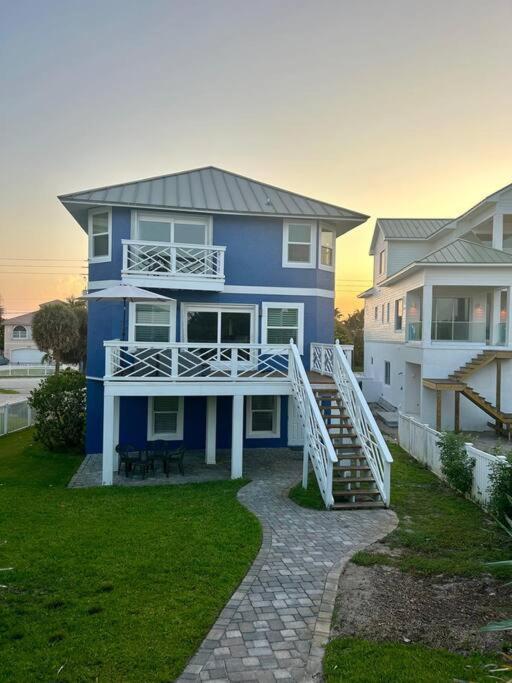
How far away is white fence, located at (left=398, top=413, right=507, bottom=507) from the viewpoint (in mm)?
9812

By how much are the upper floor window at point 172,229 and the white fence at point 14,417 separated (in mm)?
9820

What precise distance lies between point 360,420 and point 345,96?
528 inches

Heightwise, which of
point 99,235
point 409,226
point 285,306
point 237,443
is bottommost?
point 237,443

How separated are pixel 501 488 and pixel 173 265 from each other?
1023 centimetres

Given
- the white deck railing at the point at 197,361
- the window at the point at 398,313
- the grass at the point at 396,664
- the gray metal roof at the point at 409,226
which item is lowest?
the grass at the point at 396,664

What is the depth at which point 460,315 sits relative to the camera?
22.4 meters

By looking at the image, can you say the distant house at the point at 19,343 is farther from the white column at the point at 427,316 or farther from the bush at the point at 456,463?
the bush at the point at 456,463

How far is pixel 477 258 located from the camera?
64.4 feet

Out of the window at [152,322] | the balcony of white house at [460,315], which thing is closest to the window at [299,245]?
the window at [152,322]

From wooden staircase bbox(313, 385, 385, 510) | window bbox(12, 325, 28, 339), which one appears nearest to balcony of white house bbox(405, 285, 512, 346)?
wooden staircase bbox(313, 385, 385, 510)

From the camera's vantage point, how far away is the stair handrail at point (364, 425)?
32.2ft

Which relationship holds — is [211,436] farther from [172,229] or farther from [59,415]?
[172,229]

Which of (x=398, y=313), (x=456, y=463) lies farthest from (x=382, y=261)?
(x=456, y=463)

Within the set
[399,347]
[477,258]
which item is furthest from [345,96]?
[399,347]
